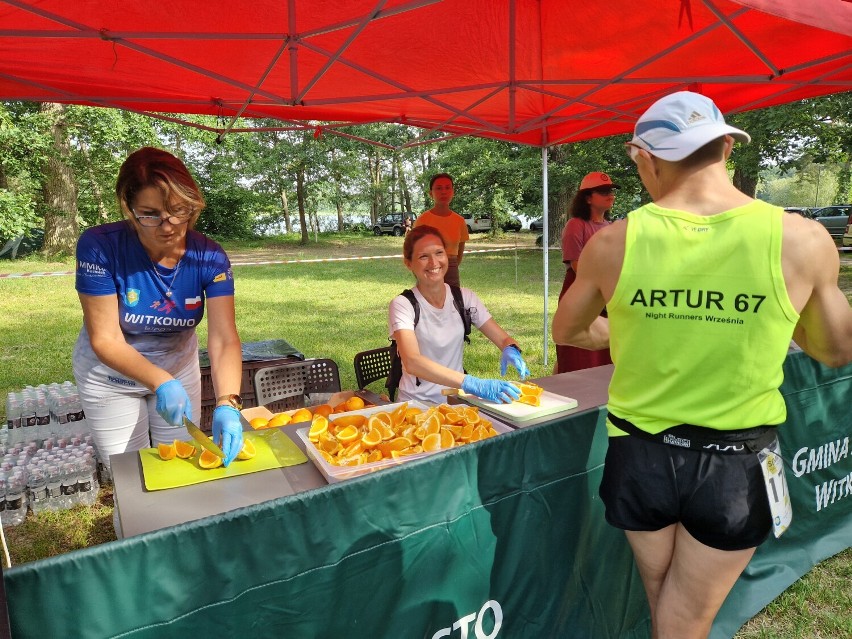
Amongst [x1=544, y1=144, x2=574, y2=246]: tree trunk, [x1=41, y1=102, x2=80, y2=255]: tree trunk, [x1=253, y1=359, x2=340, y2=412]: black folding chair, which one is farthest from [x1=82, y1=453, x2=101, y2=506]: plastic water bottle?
[x1=41, y1=102, x2=80, y2=255]: tree trunk

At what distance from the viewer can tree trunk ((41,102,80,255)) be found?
15500mm

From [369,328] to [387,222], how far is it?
22.3 meters

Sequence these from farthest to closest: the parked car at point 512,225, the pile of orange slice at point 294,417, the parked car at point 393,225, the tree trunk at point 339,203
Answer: the parked car at point 393,225 → the tree trunk at point 339,203 → the parked car at point 512,225 → the pile of orange slice at point 294,417

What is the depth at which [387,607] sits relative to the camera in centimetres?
138

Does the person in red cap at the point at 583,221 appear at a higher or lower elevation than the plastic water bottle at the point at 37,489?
higher

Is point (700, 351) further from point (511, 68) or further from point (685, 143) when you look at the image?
point (511, 68)

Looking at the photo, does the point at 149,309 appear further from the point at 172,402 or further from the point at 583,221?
the point at 583,221

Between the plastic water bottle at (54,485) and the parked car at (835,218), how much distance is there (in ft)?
71.3

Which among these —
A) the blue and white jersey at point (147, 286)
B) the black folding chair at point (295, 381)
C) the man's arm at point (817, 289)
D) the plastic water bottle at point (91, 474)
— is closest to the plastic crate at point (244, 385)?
the black folding chair at point (295, 381)

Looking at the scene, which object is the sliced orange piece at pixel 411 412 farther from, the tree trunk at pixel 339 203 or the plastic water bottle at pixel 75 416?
the tree trunk at pixel 339 203

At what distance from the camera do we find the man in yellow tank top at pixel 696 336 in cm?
116

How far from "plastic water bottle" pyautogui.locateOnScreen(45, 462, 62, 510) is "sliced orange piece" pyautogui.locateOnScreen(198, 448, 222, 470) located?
6.55 feet

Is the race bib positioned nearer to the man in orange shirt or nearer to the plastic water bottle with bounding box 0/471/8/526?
the plastic water bottle with bounding box 0/471/8/526

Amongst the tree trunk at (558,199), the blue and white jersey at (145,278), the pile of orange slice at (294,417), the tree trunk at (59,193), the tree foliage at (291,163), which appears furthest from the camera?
the tree trunk at (59,193)
